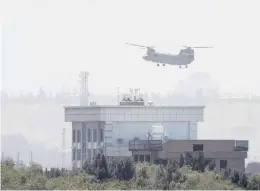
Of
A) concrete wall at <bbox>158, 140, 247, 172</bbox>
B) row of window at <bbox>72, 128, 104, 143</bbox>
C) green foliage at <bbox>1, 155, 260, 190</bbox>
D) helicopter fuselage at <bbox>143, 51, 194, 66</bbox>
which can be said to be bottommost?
green foliage at <bbox>1, 155, 260, 190</bbox>

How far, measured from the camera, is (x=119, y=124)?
171 m

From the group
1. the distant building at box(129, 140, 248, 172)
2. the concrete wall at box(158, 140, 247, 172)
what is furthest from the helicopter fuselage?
the concrete wall at box(158, 140, 247, 172)

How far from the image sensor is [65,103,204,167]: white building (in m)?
170

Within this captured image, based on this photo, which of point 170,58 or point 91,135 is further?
point 170,58

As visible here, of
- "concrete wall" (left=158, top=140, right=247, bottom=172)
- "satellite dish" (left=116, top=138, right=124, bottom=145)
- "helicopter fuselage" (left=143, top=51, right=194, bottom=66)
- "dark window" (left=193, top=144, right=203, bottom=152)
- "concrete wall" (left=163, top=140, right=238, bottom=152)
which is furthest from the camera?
"helicopter fuselage" (left=143, top=51, right=194, bottom=66)

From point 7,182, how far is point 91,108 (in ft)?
197

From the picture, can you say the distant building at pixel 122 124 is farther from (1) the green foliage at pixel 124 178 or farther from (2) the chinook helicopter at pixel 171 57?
(1) the green foliage at pixel 124 178

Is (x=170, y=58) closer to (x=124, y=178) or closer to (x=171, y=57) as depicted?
(x=171, y=57)

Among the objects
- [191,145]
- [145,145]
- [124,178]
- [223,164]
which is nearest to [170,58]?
[145,145]

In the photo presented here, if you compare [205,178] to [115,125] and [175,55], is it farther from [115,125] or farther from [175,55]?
[175,55]

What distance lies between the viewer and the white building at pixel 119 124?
169500 millimetres

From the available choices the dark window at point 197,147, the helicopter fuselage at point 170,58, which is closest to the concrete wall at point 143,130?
the helicopter fuselage at point 170,58

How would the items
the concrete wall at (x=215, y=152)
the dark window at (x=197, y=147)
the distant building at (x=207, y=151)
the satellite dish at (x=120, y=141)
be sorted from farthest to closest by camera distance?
the satellite dish at (x=120, y=141) < the dark window at (x=197, y=147) < the concrete wall at (x=215, y=152) < the distant building at (x=207, y=151)

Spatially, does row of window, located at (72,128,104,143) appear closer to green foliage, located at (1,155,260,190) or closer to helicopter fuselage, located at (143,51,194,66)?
helicopter fuselage, located at (143,51,194,66)
